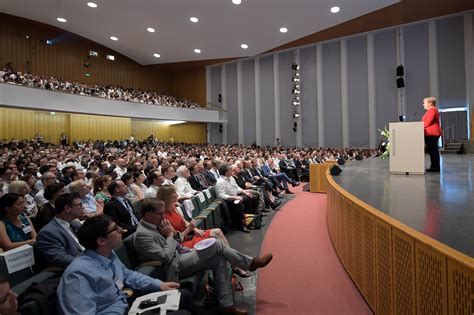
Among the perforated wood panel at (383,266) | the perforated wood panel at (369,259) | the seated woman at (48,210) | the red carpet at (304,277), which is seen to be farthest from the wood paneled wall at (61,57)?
the perforated wood panel at (383,266)

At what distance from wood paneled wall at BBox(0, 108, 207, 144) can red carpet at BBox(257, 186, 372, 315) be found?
49.1 feet

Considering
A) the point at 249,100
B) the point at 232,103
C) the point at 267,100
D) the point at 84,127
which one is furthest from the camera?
the point at 232,103

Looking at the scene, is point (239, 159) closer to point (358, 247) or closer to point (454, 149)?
point (358, 247)

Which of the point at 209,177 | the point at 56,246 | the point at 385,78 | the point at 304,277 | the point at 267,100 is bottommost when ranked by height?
the point at 304,277

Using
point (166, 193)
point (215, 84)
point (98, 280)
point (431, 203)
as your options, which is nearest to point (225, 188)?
point (166, 193)

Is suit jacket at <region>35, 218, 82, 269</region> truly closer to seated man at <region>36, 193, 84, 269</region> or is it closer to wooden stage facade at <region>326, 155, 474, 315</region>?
seated man at <region>36, 193, 84, 269</region>

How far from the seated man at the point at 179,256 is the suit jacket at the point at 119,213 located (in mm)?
808

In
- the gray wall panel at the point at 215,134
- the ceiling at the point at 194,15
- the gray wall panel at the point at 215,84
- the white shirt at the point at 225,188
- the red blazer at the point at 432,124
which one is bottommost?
the white shirt at the point at 225,188

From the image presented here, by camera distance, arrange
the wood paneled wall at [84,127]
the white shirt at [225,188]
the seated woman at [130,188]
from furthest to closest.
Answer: the wood paneled wall at [84,127] < the white shirt at [225,188] < the seated woman at [130,188]

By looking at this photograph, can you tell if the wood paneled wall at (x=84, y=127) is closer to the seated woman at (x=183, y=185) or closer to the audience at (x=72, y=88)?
the audience at (x=72, y=88)

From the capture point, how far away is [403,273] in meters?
2.01

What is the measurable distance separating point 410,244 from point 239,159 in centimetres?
739

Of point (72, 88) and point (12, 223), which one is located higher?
point (72, 88)

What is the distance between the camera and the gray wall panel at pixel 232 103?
22.3 metres
